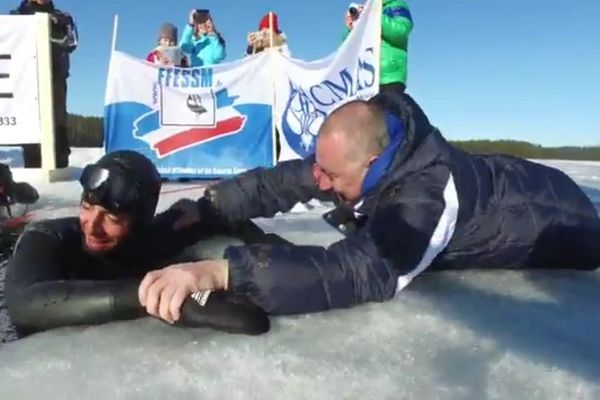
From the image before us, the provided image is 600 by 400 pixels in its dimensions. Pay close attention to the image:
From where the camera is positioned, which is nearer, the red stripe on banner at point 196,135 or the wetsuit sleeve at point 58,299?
the wetsuit sleeve at point 58,299

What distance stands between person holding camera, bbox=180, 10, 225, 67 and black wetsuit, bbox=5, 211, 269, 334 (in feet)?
17.8

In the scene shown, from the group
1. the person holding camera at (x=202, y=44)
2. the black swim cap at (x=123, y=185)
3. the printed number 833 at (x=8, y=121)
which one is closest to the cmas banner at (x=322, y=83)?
the person holding camera at (x=202, y=44)

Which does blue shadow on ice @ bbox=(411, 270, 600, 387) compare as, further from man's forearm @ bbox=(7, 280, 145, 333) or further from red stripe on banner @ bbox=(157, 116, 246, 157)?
red stripe on banner @ bbox=(157, 116, 246, 157)

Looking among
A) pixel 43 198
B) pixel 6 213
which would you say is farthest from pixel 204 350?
pixel 43 198

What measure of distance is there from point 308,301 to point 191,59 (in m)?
6.24

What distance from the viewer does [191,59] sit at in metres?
7.70

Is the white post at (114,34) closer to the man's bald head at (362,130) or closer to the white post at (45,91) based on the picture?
the white post at (45,91)

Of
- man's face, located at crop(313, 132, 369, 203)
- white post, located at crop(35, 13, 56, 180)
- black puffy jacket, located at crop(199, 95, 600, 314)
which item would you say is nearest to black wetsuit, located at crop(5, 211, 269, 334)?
black puffy jacket, located at crop(199, 95, 600, 314)

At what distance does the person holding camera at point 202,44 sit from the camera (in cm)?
755

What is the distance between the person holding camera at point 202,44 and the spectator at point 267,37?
0.32 metres

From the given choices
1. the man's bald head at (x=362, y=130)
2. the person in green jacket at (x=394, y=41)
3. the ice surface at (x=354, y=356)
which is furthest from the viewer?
the person in green jacket at (x=394, y=41)

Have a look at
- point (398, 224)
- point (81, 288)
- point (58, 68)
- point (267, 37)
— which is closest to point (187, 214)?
point (81, 288)

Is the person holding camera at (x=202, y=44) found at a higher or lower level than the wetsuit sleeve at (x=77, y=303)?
higher

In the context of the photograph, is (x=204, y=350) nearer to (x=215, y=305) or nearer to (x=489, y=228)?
(x=215, y=305)
